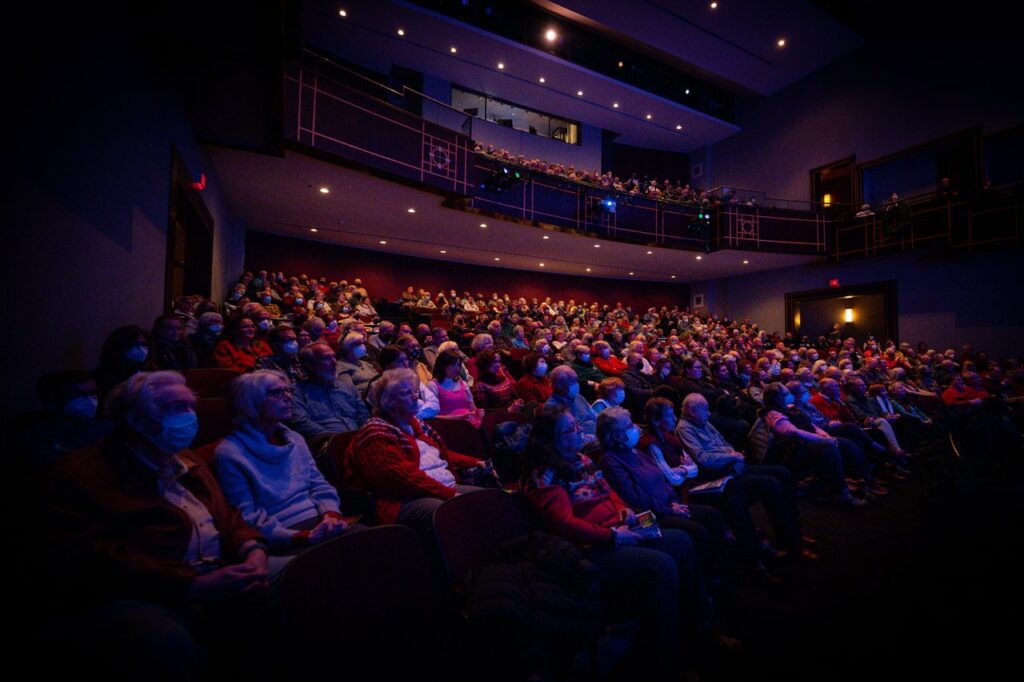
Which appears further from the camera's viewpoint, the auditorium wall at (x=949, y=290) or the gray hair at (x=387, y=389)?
the auditorium wall at (x=949, y=290)

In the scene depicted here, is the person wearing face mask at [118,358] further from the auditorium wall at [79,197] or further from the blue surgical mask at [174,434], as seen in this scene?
the blue surgical mask at [174,434]

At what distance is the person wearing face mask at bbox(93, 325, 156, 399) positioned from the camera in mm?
2350

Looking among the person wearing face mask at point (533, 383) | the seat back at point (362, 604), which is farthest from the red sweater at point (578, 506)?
the person wearing face mask at point (533, 383)

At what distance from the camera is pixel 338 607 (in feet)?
3.83

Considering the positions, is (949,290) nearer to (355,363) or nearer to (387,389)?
(355,363)

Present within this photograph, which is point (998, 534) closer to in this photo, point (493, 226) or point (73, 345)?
point (73, 345)

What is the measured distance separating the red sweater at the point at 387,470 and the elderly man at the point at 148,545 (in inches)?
18.6

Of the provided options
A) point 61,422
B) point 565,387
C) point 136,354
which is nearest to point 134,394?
point 61,422

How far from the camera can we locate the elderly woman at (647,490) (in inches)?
86.0

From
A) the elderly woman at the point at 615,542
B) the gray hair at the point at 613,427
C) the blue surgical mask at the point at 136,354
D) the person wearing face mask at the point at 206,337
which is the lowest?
the elderly woman at the point at 615,542

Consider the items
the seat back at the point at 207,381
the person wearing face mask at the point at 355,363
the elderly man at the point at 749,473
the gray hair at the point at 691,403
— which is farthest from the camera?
the person wearing face mask at the point at 355,363

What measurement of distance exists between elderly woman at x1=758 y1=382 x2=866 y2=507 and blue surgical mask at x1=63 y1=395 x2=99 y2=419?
4.11 meters

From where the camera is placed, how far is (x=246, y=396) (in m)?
1.66

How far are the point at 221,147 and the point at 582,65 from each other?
958 cm
